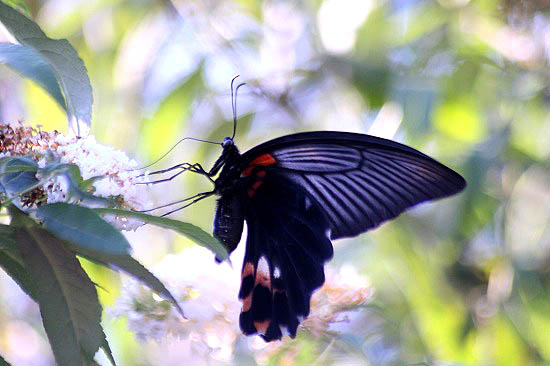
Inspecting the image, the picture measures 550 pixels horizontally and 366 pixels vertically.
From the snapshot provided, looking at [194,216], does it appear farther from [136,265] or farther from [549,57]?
[136,265]

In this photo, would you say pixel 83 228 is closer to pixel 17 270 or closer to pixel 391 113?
pixel 17 270

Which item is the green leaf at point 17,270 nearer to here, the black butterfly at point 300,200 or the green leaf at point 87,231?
the green leaf at point 87,231

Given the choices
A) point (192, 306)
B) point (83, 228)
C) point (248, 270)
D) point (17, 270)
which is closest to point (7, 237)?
point (17, 270)

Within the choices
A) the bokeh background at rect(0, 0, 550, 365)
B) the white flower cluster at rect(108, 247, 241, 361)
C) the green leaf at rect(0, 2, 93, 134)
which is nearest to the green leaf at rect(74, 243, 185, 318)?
the green leaf at rect(0, 2, 93, 134)

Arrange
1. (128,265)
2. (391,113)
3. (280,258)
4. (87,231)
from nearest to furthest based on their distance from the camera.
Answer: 1. (87,231)
2. (128,265)
3. (280,258)
4. (391,113)

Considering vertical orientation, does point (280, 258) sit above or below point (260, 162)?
below

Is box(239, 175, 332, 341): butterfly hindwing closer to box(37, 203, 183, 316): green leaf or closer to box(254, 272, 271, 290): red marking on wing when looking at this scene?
box(254, 272, 271, 290): red marking on wing

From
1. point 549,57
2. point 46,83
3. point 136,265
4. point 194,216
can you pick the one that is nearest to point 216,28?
point 194,216
